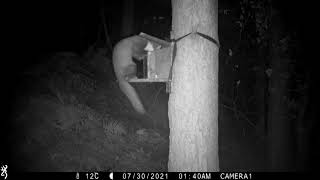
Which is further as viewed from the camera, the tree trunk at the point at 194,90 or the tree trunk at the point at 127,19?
the tree trunk at the point at 127,19

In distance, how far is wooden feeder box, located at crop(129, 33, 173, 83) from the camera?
3226 millimetres

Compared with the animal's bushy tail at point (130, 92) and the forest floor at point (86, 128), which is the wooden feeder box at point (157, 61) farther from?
the forest floor at point (86, 128)

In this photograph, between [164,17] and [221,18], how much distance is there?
2968 mm

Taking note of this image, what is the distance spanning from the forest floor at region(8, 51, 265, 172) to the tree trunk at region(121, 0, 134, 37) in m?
1.96

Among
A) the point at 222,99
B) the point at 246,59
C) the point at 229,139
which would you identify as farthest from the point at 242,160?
the point at 246,59

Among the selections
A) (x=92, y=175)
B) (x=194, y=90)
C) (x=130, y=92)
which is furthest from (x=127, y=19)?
(x=194, y=90)

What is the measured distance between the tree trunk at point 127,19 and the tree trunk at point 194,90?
762 cm

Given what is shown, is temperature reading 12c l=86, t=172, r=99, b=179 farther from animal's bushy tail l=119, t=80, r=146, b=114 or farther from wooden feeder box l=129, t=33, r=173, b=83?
wooden feeder box l=129, t=33, r=173, b=83

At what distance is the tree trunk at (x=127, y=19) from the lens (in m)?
10.7

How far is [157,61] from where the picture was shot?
3.38 m

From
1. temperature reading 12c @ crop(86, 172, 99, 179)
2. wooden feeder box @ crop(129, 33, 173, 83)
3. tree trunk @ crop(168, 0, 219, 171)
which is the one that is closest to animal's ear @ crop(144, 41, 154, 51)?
wooden feeder box @ crop(129, 33, 173, 83)

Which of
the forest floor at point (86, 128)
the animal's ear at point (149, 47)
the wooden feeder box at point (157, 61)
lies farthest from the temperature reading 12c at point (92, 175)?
the animal's ear at point (149, 47)

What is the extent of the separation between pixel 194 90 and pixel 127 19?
27.2 ft

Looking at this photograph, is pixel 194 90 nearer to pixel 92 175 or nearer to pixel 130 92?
pixel 130 92
